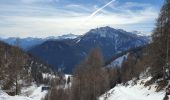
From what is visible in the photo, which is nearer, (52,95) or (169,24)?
(169,24)

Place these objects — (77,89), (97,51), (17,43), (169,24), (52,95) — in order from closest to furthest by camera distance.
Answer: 1. (169,24)
2. (17,43)
3. (97,51)
4. (77,89)
5. (52,95)

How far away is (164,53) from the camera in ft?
163

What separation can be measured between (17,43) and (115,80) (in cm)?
9941

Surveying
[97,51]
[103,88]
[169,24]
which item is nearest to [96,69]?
[97,51]

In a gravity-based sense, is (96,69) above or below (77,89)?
above

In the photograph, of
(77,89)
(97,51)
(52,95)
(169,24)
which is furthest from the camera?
(52,95)

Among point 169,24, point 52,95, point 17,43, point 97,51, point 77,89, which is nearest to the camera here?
point 169,24

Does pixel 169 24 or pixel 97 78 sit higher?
pixel 169 24

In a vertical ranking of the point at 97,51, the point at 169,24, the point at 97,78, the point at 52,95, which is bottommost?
the point at 52,95

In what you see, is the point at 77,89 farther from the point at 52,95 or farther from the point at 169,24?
the point at 169,24

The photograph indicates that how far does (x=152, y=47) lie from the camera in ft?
169

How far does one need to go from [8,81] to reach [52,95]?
3948 inches

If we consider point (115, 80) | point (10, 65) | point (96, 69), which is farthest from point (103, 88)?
point (10, 65)

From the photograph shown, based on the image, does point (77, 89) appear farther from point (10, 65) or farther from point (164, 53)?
point (164, 53)
